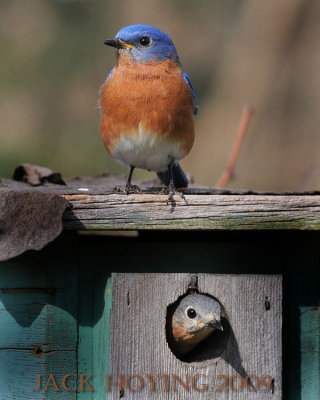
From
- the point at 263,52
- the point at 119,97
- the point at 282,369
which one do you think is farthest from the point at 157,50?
the point at 263,52

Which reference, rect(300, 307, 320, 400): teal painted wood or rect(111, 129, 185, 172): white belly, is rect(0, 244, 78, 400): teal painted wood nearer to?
rect(111, 129, 185, 172): white belly

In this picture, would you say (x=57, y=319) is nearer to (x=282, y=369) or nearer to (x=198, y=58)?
(x=282, y=369)

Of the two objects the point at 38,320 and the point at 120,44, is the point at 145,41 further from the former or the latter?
the point at 38,320

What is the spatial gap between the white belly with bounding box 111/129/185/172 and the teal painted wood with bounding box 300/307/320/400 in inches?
35.3

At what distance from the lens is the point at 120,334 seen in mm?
2977

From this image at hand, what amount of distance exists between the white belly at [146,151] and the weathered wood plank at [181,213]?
1.42 ft

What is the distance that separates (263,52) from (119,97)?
7.28 ft

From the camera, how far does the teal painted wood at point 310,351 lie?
10.5 feet

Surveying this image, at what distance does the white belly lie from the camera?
327 centimetres

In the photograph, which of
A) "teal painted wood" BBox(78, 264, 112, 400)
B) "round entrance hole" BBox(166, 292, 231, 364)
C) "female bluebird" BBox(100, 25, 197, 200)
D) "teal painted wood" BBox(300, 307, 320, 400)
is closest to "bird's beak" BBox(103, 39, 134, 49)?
"female bluebird" BBox(100, 25, 197, 200)

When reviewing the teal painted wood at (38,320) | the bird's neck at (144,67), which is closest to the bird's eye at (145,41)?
the bird's neck at (144,67)

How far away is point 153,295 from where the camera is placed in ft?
9.79

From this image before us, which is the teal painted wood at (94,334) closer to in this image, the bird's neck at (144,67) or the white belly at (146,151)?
the white belly at (146,151)

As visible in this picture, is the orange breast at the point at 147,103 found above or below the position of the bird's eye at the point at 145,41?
below
